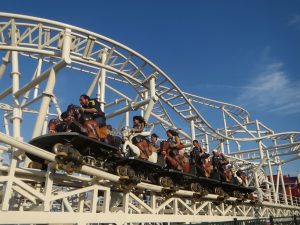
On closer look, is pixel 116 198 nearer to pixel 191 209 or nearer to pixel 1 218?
pixel 191 209

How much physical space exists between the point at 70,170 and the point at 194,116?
361 inches

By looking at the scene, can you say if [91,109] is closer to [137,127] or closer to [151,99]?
[137,127]

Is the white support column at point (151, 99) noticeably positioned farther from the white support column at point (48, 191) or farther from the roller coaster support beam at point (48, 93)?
the white support column at point (48, 191)

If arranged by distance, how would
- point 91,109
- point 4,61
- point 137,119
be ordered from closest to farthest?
point 91,109
point 137,119
point 4,61

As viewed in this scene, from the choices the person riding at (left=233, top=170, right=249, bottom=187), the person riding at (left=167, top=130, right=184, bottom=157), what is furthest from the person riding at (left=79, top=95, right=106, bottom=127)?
the person riding at (left=233, top=170, right=249, bottom=187)

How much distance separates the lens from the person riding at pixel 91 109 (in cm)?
705

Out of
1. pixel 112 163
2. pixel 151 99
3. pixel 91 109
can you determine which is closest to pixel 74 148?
pixel 91 109

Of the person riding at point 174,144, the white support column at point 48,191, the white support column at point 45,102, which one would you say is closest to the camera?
the white support column at point 48,191

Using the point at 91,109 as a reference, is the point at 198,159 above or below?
below

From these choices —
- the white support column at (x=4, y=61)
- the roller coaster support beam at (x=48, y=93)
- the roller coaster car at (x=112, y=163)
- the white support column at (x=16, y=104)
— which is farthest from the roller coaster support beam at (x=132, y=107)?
the white support column at (x=4, y=61)

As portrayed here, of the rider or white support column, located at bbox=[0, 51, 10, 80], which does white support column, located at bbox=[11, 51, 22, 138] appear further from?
the rider

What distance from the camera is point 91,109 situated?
714 cm

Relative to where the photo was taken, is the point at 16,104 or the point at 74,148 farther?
the point at 16,104

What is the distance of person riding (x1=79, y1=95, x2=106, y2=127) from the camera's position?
7.05 metres
